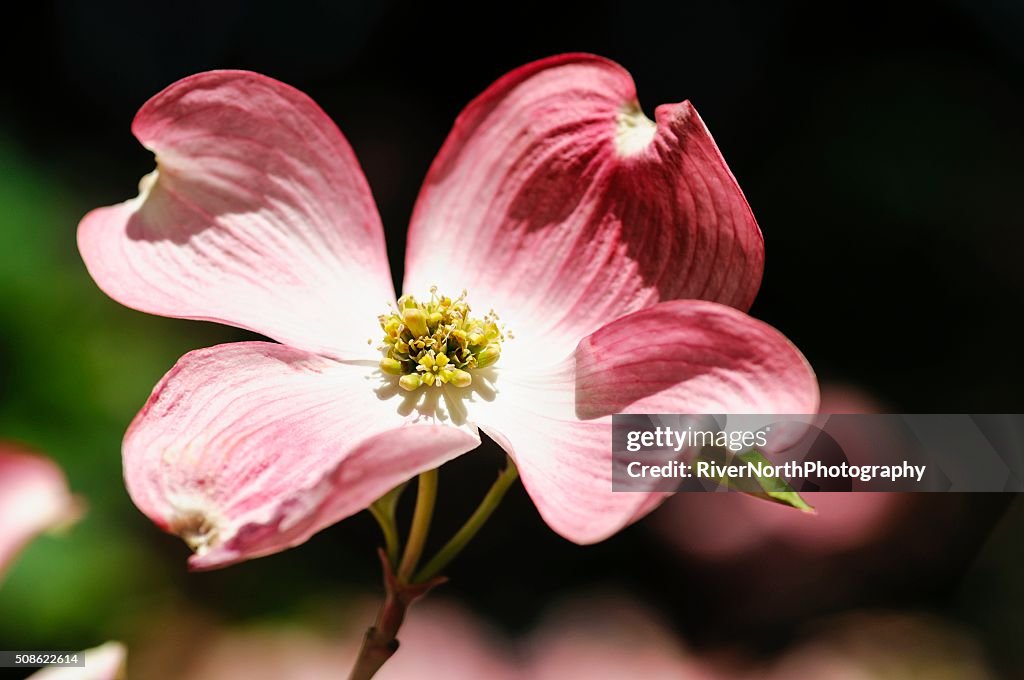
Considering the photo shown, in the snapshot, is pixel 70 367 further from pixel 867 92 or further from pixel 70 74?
A: pixel 867 92

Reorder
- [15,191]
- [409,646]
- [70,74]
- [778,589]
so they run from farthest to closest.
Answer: [70,74]
[778,589]
[15,191]
[409,646]

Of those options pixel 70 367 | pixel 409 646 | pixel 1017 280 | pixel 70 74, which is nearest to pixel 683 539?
pixel 409 646

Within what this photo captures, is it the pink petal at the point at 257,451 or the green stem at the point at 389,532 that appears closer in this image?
the pink petal at the point at 257,451

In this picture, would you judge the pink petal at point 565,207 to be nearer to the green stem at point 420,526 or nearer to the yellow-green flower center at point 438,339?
the yellow-green flower center at point 438,339

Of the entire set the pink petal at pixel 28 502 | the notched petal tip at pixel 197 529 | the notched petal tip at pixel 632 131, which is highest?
the notched petal tip at pixel 632 131

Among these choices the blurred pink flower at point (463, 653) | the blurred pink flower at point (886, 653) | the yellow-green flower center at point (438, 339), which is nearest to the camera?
the yellow-green flower center at point (438, 339)

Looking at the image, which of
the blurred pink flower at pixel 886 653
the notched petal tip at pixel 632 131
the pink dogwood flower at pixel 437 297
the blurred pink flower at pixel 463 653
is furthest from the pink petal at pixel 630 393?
the blurred pink flower at pixel 886 653

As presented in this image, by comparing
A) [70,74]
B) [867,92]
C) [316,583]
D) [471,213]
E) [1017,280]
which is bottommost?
[316,583]

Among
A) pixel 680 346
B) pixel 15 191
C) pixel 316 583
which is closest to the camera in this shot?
pixel 680 346
